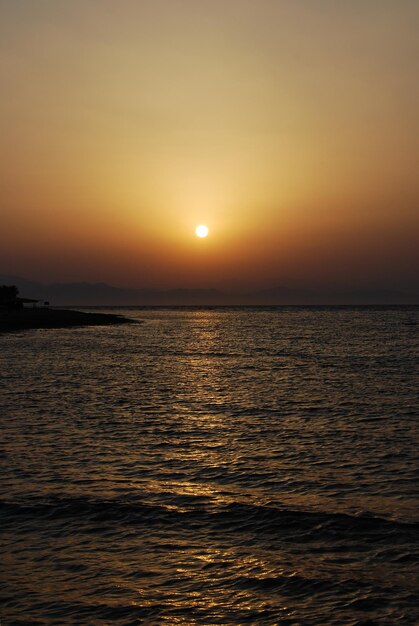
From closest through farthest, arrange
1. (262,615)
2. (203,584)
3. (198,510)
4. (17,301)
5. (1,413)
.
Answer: (262,615)
(203,584)
(198,510)
(1,413)
(17,301)

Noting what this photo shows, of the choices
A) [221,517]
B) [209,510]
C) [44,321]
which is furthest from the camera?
[44,321]

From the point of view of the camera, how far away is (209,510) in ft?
51.6

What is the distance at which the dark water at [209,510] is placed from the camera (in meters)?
10.9

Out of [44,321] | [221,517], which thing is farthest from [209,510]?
[44,321]

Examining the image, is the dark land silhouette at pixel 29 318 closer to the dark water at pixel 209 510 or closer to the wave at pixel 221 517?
the dark water at pixel 209 510

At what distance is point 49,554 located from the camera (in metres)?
12.8

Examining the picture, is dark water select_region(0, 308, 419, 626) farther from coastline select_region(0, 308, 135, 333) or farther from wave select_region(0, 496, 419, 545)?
coastline select_region(0, 308, 135, 333)

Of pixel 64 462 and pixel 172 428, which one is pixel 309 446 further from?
pixel 64 462

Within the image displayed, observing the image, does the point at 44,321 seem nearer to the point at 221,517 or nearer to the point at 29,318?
the point at 29,318

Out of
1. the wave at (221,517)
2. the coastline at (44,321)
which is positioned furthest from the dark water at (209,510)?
the coastline at (44,321)

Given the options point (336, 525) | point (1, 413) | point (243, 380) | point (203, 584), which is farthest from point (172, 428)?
point (243, 380)

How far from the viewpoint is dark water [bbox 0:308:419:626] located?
10.9m

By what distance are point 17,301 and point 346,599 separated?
536ft

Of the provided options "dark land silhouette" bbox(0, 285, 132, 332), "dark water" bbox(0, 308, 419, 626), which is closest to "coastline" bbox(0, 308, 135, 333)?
"dark land silhouette" bbox(0, 285, 132, 332)
